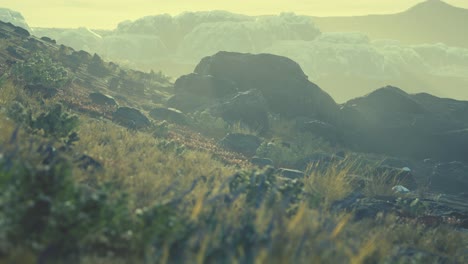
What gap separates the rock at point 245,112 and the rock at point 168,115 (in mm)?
3157

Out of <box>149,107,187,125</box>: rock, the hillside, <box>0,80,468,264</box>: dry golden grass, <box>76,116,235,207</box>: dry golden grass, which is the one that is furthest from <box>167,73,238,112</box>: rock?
<box>0,80,468,264</box>: dry golden grass

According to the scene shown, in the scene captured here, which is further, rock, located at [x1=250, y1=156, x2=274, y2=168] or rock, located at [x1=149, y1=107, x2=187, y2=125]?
rock, located at [x1=149, y1=107, x2=187, y2=125]

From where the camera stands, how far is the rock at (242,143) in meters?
24.8

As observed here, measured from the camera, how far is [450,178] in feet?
86.5

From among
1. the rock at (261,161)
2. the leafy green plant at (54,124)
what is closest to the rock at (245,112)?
the rock at (261,161)

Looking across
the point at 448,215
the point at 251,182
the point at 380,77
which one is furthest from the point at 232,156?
the point at 380,77

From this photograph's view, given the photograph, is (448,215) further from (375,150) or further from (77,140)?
(375,150)

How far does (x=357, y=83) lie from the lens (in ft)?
409

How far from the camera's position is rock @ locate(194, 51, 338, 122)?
35.6 metres

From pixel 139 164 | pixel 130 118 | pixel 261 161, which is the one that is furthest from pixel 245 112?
pixel 139 164

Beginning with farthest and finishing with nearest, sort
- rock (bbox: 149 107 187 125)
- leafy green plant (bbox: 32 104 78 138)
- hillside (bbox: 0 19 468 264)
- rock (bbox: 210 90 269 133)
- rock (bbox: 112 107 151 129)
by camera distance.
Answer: rock (bbox: 210 90 269 133) → rock (bbox: 149 107 187 125) → rock (bbox: 112 107 151 129) → leafy green plant (bbox: 32 104 78 138) → hillside (bbox: 0 19 468 264)

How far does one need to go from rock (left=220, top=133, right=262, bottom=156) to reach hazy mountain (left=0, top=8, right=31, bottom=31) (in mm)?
128892

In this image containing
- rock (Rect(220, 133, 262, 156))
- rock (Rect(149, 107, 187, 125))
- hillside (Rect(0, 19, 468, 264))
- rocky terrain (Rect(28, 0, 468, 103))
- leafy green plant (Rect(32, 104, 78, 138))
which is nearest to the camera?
hillside (Rect(0, 19, 468, 264))

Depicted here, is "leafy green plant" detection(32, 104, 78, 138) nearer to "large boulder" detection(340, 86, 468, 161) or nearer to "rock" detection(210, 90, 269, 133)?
"rock" detection(210, 90, 269, 133)
